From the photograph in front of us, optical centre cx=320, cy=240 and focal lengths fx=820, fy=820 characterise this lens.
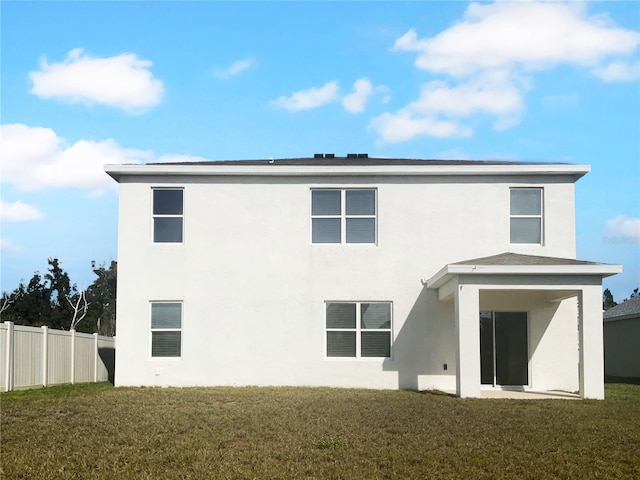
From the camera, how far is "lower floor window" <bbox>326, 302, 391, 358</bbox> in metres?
21.6

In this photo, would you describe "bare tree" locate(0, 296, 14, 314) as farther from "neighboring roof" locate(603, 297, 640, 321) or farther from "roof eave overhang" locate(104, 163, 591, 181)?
"neighboring roof" locate(603, 297, 640, 321)

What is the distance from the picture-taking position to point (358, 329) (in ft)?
71.1

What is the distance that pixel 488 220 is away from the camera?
21859 millimetres

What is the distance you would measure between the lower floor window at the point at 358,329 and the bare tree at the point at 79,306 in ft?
82.6

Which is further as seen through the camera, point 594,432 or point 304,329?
point 304,329

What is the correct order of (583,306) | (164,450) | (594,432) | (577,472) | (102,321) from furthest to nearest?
(102,321)
(583,306)
(594,432)
(164,450)
(577,472)

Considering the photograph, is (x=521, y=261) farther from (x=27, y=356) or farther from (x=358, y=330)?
(x=27, y=356)

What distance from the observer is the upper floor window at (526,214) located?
22.0 metres

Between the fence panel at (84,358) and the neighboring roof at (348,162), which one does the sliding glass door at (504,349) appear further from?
the fence panel at (84,358)

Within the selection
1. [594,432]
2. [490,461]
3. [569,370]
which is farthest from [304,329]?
[490,461]

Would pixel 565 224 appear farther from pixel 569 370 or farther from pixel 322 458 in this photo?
pixel 322 458

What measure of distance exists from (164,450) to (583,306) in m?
11.0

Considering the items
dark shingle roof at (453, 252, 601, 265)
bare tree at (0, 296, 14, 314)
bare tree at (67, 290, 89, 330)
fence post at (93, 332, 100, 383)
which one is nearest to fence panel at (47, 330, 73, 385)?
fence post at (93, 332, 100, 383)

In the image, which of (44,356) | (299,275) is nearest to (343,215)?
(299,275)
